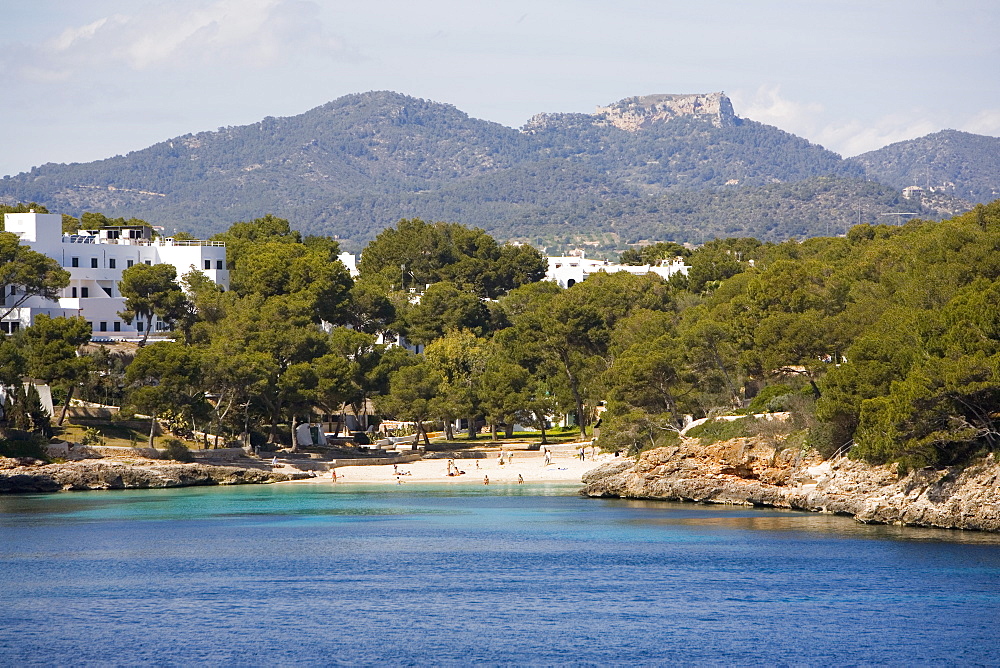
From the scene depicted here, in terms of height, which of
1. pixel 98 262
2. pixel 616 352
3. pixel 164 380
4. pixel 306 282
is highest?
pixel 98 262

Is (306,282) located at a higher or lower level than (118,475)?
Result: higher

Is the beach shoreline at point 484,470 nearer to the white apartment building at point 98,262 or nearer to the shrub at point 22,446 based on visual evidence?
the shrub at point 22,446

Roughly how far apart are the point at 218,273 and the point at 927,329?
2801 inches

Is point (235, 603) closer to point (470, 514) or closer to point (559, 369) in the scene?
point (470, 514)

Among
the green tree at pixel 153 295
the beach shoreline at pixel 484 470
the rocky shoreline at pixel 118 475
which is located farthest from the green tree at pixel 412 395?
the green tree at pixel 153 295

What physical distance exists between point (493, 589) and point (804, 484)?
66.5 feet

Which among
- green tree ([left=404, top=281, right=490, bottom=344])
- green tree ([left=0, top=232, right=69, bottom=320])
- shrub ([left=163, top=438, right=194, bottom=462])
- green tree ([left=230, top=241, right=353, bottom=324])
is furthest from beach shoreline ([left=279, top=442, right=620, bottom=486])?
green tree ([left=0, top=232, right=69, bottom=320])

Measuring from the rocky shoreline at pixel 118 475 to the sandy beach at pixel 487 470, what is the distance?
13.9 feet

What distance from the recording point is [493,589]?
38250mm

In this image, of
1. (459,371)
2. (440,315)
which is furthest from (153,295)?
(440,315)

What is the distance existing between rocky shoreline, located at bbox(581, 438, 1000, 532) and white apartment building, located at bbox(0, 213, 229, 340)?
150 ft

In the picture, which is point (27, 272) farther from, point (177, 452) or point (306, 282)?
point (177, 452)

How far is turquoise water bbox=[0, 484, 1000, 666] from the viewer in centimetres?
3045

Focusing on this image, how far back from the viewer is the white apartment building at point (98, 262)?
94.1 m
